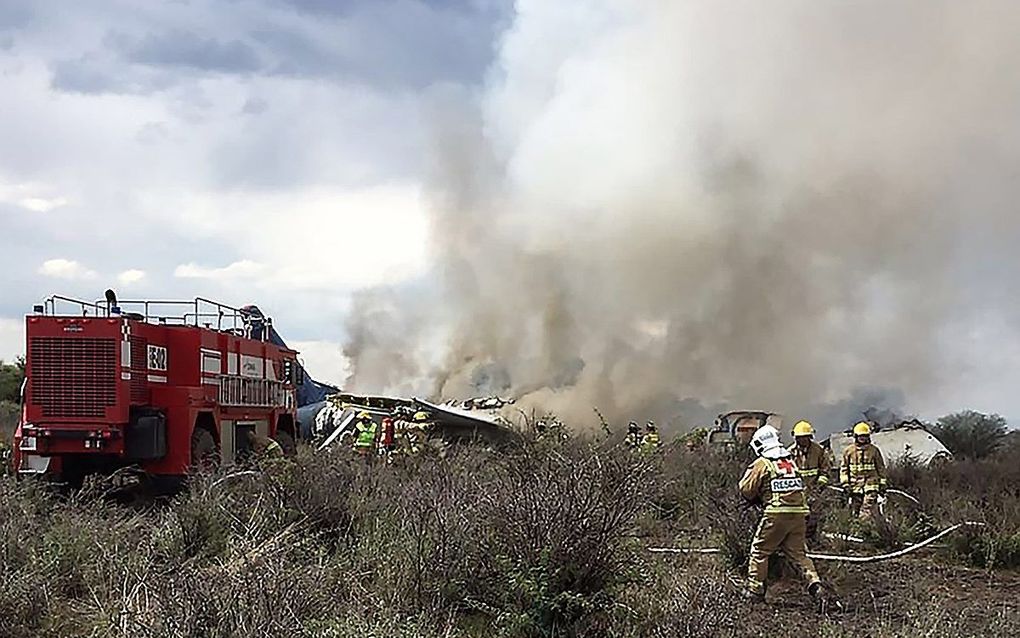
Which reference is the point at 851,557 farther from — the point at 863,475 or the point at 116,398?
the point at 116,398

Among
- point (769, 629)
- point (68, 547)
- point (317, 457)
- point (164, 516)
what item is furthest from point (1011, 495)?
point (68, 547)

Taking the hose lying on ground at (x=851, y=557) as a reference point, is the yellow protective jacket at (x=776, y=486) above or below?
above

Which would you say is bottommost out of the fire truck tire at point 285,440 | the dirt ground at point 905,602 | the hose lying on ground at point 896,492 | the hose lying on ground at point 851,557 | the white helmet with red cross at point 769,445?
the dirt ground at point 905,602

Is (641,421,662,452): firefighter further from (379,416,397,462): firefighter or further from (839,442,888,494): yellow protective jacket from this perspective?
(379,416,397,462): firefighter

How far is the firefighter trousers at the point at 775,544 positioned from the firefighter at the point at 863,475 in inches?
184

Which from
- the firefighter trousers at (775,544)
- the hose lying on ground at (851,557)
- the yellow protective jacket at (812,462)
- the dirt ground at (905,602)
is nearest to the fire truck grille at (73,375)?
the hose lying on ground at (851,557)

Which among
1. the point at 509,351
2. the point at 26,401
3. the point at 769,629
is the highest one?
the point at 509,351

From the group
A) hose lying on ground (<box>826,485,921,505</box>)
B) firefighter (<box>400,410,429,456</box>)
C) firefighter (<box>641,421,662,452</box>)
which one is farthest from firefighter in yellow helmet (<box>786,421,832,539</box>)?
firefighter (<box>400,410,429,456</box>)

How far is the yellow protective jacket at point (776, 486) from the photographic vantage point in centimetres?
892

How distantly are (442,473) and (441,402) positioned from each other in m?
24.8

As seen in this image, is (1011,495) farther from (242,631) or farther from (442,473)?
(242,631)

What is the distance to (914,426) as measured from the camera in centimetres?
2258

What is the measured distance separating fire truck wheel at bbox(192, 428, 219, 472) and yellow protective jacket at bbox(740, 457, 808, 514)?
22.9 ft

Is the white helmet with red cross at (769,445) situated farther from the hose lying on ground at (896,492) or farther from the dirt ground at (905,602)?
the hose lying on ground at (896,492)
